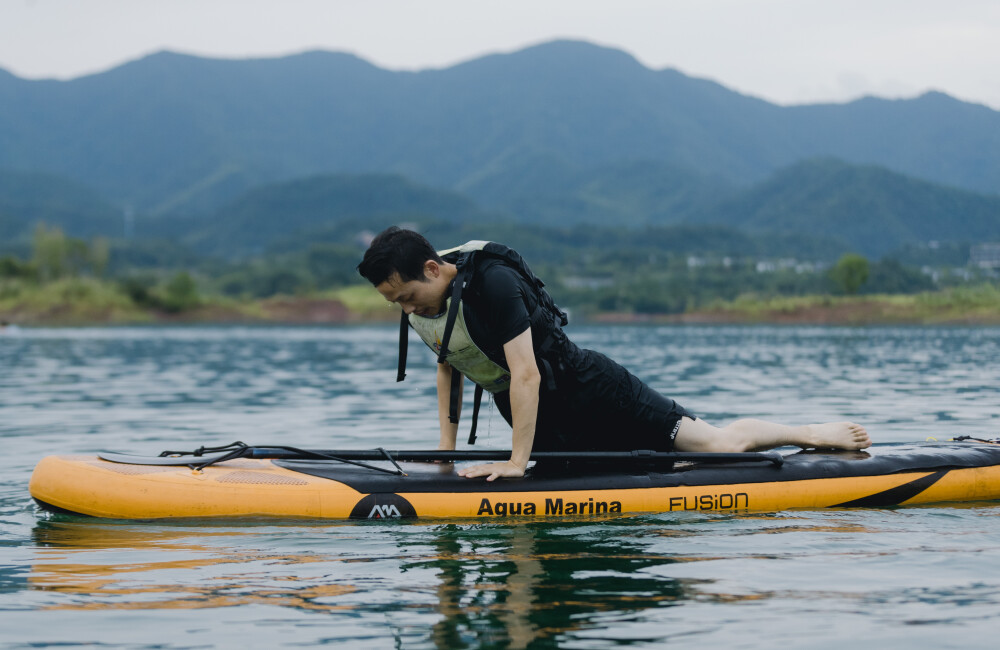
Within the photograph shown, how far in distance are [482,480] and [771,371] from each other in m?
19.7

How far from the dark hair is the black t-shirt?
0.40 m

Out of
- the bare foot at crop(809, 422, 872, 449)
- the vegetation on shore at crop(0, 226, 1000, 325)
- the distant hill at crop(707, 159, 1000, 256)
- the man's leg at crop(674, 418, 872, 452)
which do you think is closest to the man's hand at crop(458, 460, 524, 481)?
the man's leg at crop(674, 418, 872, 452)

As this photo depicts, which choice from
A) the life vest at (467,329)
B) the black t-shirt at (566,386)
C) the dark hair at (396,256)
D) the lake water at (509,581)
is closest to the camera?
the lake water at (509,581)

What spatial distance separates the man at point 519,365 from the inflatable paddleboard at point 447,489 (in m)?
0.20

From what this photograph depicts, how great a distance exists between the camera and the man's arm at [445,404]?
23.7 ft

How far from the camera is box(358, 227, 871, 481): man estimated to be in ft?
20.7

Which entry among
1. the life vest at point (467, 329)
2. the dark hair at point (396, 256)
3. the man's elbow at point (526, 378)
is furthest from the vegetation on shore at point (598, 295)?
the dark hair at point (396, 256)

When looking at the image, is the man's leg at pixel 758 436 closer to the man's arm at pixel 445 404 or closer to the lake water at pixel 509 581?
the lake water at pixel 509 581

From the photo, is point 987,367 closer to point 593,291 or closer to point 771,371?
point 771,371

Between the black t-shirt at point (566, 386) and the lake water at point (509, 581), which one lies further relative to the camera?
the black t-shirt at point (566, 386)

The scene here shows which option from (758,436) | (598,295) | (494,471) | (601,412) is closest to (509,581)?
(494,471)

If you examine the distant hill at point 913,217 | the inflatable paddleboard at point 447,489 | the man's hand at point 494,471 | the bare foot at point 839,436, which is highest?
the distant hill at point 913,217

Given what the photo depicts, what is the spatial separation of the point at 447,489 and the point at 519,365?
1.35m

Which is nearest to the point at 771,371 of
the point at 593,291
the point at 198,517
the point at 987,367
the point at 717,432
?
the point at 987,367
